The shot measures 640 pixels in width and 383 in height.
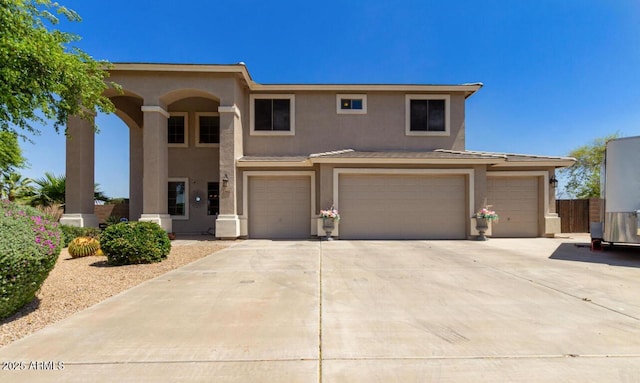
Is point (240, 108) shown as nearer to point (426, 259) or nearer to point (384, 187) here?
point (384, 187)

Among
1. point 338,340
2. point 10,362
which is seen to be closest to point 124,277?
point 10,362

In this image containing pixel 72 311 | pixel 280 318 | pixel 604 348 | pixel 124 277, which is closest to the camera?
pixel 604 348

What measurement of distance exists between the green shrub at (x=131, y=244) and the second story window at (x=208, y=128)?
7.93m

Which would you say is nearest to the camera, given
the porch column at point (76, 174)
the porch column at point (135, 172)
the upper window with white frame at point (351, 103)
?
the porch column at point (76, 174)

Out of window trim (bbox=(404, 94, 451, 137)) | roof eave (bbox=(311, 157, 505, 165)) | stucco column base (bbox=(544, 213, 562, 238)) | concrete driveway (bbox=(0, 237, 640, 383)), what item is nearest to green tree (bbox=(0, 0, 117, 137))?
concrete driveway (bbox=(0, 237, 640, 383))

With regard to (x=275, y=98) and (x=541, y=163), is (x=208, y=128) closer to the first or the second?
(x=275, y=98)

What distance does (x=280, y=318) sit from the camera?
4.50 meters

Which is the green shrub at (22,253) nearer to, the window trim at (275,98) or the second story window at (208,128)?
the window trim at (275,98)

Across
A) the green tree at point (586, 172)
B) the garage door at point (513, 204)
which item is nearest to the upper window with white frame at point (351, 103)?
the garage door at point (513, 204)

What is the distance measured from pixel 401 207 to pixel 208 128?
31.2 feet

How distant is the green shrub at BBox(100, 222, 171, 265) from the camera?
26.7ft

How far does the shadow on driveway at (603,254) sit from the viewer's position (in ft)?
29.1

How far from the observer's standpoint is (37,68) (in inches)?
305

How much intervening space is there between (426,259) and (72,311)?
7.54 m
